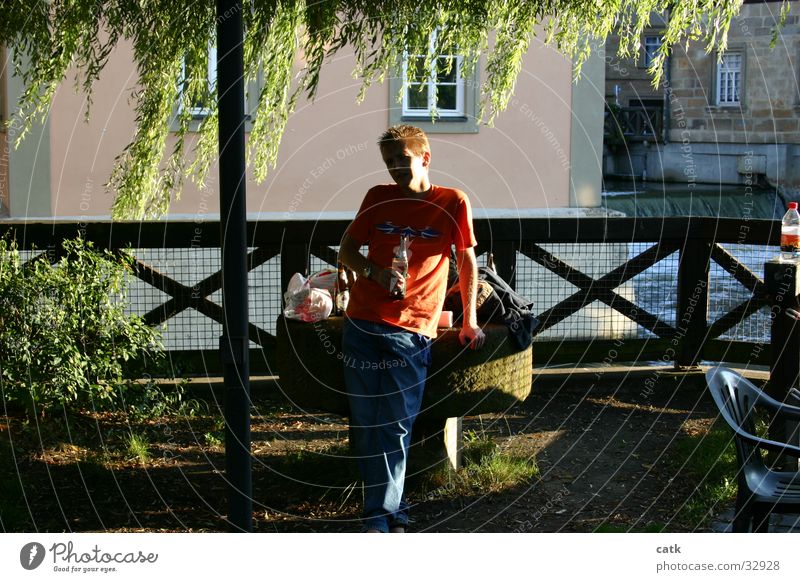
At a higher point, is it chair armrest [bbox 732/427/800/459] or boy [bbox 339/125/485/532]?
boy [bbox 339/125/485/532]

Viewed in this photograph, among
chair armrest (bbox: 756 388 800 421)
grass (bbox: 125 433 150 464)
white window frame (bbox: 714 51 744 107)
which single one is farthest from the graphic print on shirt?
white window frame (bbox: 714 51 744 107)

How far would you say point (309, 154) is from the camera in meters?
17.8

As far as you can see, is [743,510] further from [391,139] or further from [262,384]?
[262,384]

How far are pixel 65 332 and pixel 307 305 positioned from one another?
1.62 metres

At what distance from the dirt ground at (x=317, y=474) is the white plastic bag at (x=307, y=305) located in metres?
0.82

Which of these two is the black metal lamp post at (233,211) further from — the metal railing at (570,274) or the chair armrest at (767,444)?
the metal railing at (570,274)

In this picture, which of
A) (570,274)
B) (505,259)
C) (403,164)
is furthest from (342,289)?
(570,274)

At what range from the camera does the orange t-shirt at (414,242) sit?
185 inches

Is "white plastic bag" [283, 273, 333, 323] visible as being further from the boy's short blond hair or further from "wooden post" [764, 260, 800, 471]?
"wooden post" [764, 260, 800, 471]

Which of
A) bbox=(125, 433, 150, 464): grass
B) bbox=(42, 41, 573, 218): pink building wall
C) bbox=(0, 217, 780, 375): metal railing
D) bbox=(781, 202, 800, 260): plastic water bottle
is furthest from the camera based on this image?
bbox=(42, 41, 573, 218): pink building wall

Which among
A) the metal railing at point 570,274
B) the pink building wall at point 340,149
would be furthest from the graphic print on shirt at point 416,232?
the pink building wall at point 340,149

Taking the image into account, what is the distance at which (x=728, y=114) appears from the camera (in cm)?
3353

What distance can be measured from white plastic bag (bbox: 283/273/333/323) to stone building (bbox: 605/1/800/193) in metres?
24.6

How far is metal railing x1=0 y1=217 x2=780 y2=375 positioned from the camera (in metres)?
7.26
